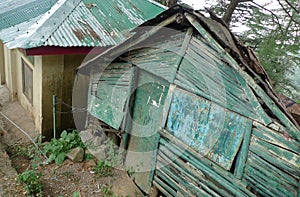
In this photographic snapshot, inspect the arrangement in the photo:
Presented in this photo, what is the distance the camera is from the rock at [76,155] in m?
5.80

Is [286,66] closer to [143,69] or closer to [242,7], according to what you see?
[242,7]

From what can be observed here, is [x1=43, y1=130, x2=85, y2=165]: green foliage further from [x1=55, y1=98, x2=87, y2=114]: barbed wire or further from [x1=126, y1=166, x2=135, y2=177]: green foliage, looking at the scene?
[x1=126, y1=166, x2=135, y2=177]: green foliage

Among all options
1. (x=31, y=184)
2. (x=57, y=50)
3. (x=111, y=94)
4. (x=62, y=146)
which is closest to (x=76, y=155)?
(x=62, y=146)

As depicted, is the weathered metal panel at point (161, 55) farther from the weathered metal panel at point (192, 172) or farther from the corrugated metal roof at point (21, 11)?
the corrugated metal roof at point (21, 11)

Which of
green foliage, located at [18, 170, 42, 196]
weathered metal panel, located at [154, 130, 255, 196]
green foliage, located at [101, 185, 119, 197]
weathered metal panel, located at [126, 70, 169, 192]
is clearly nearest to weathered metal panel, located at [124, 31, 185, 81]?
weathered metal panel, located at [126, 70, 169, 192]

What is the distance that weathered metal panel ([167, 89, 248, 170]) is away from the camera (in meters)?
3.57

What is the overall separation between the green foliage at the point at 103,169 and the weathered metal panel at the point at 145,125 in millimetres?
472

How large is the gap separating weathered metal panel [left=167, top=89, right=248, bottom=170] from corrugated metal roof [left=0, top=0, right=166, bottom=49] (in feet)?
9.68

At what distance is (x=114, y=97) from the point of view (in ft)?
17.6

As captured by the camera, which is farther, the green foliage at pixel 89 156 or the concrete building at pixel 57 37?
the green foliage at pixel 89 156

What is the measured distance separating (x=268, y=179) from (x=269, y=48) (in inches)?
347

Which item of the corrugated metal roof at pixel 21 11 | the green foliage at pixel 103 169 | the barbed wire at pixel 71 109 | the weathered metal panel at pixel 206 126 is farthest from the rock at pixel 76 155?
the corrugated metal roof at pixel 21 11

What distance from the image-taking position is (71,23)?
20.6 feet

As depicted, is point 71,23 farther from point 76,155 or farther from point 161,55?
point 76,155
